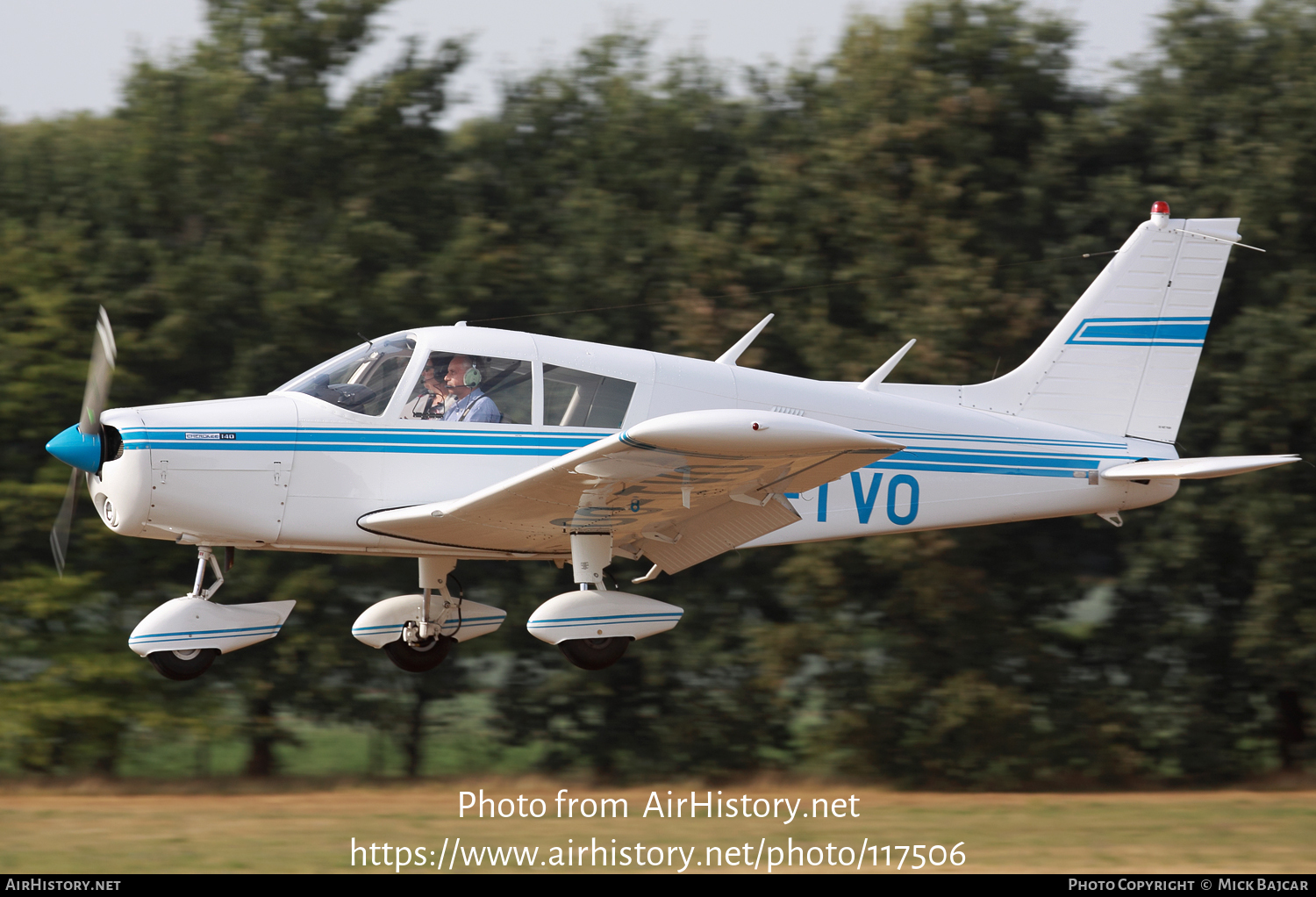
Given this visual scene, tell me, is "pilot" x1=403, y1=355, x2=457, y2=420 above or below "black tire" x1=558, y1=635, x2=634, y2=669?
above

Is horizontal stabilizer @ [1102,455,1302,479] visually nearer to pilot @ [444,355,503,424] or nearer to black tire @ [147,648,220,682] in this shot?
pilot @ [444,355,503,424]

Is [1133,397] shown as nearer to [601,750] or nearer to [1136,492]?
[1136,492]

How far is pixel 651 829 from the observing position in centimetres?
1055

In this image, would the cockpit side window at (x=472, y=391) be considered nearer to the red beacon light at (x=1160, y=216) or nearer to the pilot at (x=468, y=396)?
the pilot at (x=468, y=396)

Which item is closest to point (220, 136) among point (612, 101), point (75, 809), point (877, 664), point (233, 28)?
point (233, 28)

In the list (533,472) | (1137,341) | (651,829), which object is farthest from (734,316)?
(533,472)

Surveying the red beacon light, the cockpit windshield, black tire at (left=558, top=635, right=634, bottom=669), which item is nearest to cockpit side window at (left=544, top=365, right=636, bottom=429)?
the cockpit windshield

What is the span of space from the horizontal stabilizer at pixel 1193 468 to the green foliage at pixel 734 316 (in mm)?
4158

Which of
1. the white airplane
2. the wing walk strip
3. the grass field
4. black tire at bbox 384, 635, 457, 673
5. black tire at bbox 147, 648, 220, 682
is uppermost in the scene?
the white airplane

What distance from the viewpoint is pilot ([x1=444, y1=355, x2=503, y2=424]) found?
25.0 ft

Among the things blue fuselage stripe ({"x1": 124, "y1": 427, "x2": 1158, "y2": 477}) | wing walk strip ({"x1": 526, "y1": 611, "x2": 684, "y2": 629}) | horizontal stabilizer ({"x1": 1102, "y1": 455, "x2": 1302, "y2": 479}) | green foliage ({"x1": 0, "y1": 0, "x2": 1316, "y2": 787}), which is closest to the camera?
blue fuselage stripe ({"x1": 124, "y1": 427, "x2": 1158, "y2": 477})

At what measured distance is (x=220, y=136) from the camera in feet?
47.3

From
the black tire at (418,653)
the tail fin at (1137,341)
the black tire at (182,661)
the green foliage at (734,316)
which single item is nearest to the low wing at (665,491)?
the black tire at (418,653)

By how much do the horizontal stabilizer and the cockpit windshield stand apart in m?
4.82
